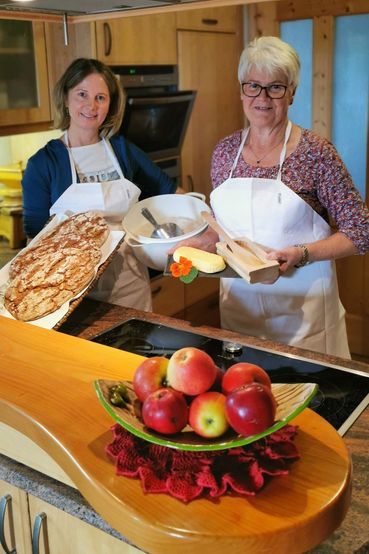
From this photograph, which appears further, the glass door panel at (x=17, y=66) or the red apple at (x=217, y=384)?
the glass door panel at (x=17, y=66)

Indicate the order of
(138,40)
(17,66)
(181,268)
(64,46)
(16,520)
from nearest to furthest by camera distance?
(16,520)
(181,268)
(17,66)
(64,46)
(138,40)

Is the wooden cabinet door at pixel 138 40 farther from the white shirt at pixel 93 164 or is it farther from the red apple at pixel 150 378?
the red apple at pixel 150 378

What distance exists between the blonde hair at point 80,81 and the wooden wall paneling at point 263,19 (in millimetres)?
1506

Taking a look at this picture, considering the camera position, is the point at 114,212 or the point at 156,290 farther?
the point at 156,290

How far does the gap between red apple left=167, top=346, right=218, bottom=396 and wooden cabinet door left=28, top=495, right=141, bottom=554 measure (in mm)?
294

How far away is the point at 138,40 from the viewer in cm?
287

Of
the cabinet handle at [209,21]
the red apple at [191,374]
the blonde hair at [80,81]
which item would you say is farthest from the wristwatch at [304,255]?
the cabinet handle at [209,21]

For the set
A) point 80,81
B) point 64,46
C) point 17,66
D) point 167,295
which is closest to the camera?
point 80,81

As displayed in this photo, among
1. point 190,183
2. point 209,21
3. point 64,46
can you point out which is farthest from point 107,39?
point 190,183

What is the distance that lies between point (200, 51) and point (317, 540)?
287cm

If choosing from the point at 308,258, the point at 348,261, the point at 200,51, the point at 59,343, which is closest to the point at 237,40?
the point at 200,51

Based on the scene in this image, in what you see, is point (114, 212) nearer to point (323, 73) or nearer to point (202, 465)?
point (202, 465)

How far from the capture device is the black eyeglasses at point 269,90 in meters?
1.72

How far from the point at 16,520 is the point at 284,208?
41.6 inches
